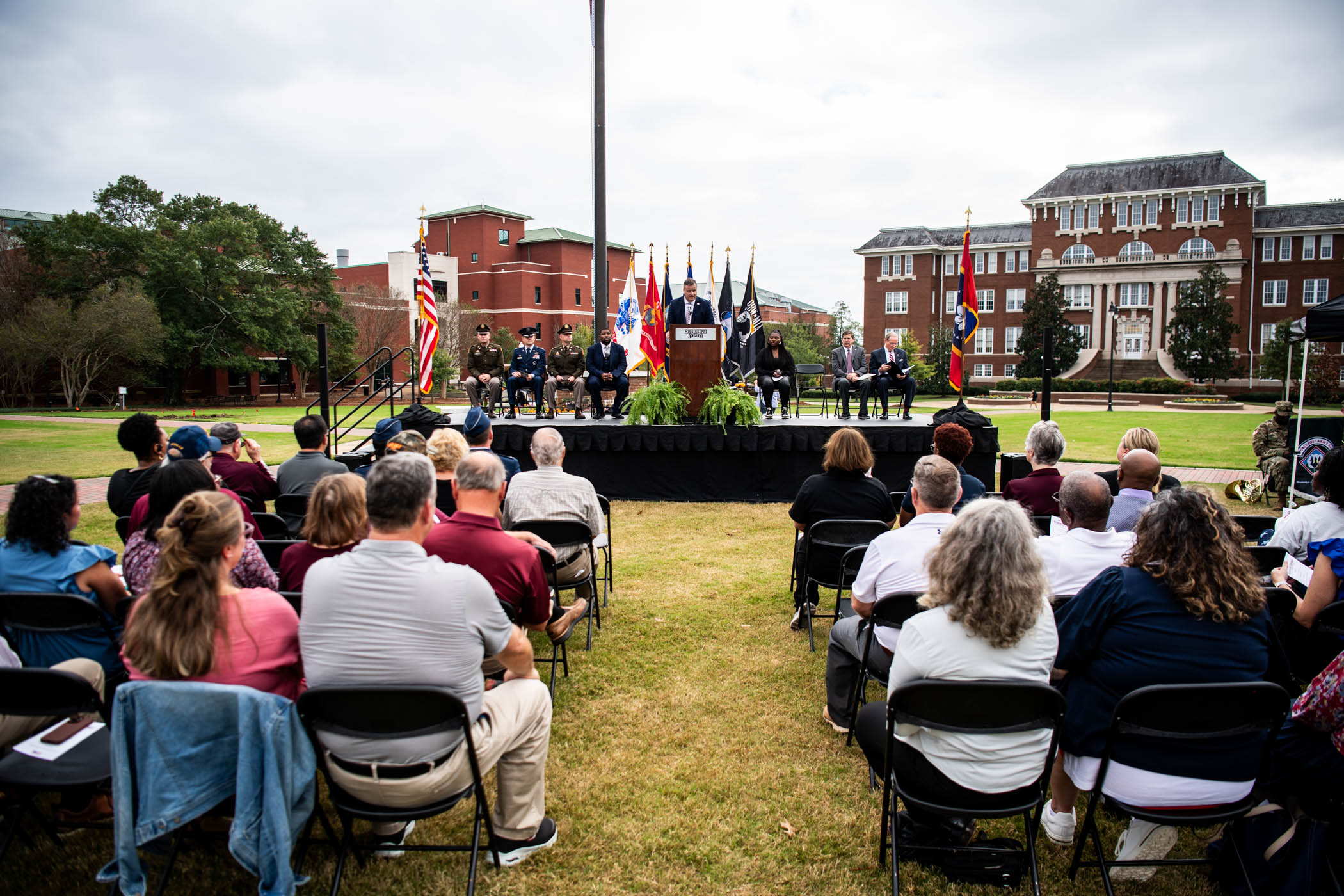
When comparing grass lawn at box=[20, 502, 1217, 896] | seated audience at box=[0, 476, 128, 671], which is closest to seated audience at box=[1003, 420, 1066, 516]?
grass lawn at box=[20, 502, 1217, 896]

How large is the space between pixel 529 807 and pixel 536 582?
900mm

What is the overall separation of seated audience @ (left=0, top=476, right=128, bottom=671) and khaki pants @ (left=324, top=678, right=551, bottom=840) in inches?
60.0

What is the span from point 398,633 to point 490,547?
889 mm

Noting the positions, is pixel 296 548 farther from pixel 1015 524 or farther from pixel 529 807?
pixel 1015 524

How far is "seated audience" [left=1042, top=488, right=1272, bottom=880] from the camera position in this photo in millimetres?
2516

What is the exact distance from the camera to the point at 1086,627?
8.75 ft

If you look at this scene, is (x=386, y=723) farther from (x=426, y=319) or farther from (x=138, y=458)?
(x=426, y=319)

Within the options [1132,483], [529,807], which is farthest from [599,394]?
[529,807]

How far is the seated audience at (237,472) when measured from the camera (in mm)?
5781

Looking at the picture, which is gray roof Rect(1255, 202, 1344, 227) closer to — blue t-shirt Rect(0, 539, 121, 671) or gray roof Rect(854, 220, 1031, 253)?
gray roof Rect(854, 220, 1031, 253)

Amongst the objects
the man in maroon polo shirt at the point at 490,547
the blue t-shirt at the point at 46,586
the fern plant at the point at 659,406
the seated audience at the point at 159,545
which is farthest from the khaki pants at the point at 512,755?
the fern plant at the point at 659,406

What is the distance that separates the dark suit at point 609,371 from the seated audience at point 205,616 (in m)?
9.80

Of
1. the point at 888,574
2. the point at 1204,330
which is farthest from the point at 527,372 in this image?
the point at 1204,330

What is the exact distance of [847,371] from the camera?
1290 cm
